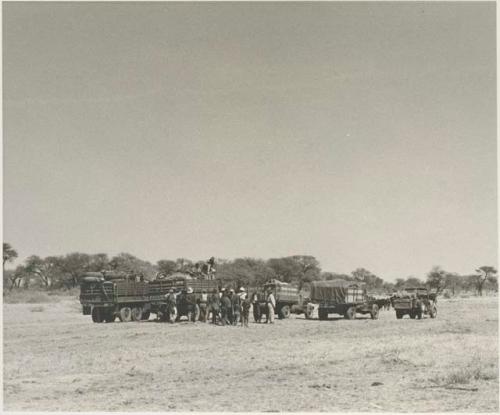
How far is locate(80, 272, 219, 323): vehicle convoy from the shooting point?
2702cm

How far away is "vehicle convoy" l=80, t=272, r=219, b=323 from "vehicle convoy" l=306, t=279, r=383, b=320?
17.0 feet

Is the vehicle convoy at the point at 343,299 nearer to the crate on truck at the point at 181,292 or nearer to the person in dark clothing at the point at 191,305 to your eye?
the crate on truck at the point at 181,292

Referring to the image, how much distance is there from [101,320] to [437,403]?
20.2 meters

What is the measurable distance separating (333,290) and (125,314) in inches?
369

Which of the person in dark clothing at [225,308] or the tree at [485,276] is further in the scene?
the tree at [485,276]

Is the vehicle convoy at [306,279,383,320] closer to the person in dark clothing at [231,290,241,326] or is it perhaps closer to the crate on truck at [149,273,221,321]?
the crate on truck at [149,273,221,321]

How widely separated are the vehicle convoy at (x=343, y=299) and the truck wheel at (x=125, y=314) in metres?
8.42

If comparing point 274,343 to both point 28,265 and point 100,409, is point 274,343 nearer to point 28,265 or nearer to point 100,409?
point 100,409

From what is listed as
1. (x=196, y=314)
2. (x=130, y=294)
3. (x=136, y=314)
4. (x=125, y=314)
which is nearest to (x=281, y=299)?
(x=196, y=314)

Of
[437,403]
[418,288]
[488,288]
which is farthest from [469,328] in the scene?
[488,288]

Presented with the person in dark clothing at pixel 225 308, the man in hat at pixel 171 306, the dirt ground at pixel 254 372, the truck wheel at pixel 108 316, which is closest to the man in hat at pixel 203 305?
the man in hat at pixel 171 306

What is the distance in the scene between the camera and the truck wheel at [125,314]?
27295mm

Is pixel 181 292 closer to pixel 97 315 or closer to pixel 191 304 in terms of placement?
pixel 191 304

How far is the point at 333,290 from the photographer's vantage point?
2928 cm
